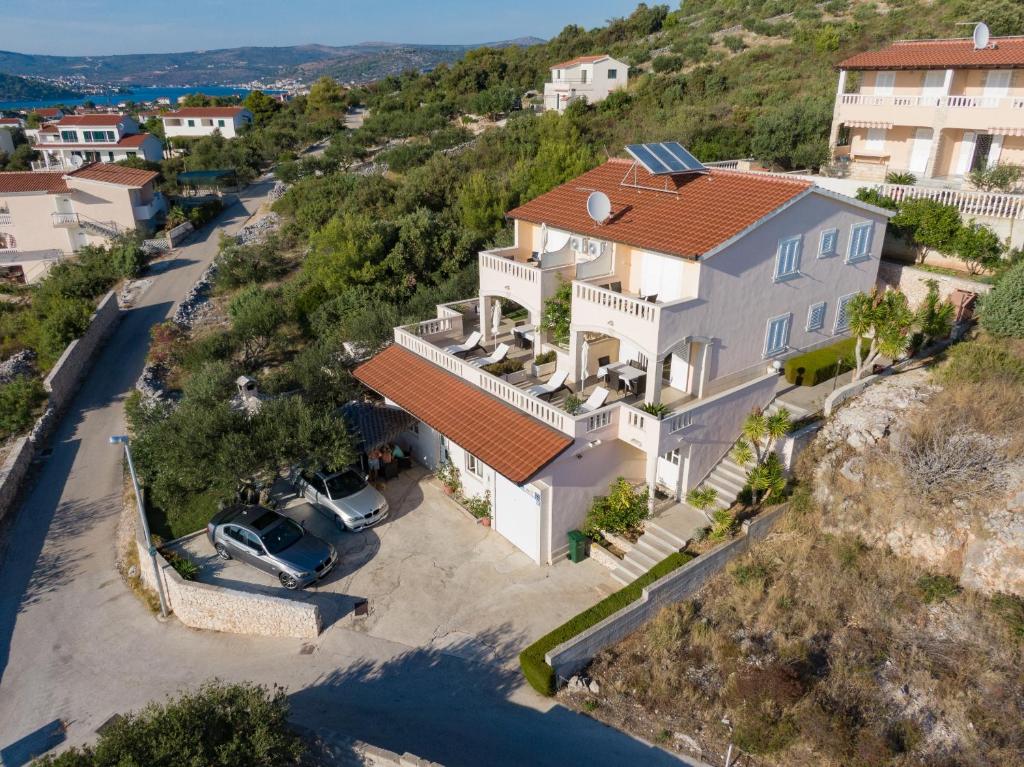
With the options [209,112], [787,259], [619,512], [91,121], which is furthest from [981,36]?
[209,112]

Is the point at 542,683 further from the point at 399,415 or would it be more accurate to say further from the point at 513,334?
the point at 513,334

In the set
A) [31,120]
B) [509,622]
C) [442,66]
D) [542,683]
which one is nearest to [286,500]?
[509,622]

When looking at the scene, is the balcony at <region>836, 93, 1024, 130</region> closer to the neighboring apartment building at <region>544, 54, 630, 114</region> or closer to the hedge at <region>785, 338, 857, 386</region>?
the hedge at <region>785, 338, 857, 386</region>

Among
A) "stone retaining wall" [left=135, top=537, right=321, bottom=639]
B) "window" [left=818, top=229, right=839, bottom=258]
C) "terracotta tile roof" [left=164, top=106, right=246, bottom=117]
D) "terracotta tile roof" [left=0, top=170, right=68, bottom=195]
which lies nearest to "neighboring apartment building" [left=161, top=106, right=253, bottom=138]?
"terracotta tile roof" [left=164, top=106, right=246, bottom=117]

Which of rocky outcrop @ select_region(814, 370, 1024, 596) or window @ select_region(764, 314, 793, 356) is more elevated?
window @ select_region(764, 314, 793, 356)

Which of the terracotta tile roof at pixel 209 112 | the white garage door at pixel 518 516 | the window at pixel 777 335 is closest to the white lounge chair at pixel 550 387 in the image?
the white garage door at pixel 518 516

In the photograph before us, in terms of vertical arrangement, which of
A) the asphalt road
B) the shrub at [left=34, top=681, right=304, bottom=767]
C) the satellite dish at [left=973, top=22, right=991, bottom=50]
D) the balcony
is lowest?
the asphalt road
